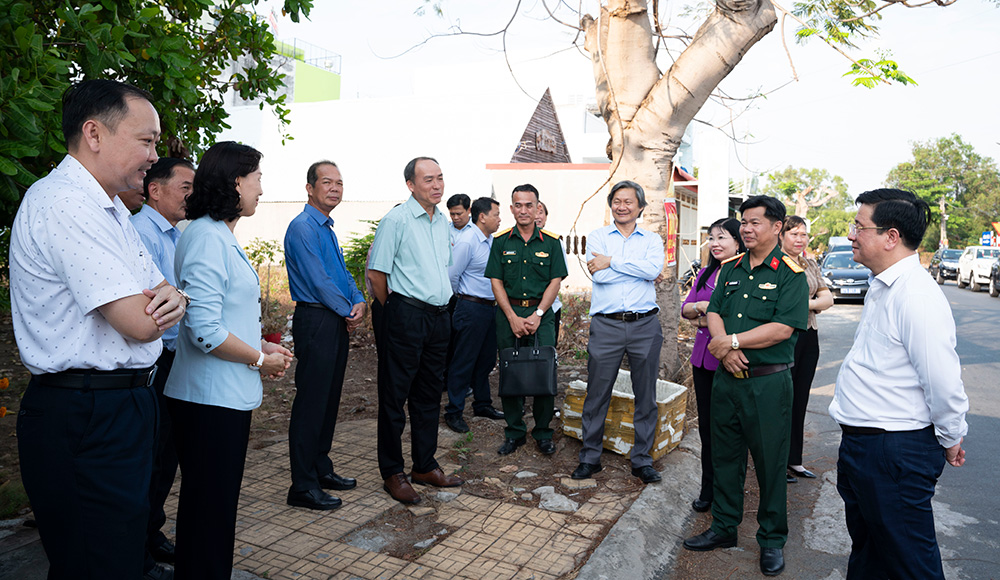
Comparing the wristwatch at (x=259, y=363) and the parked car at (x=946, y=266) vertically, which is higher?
the wristwatch at (x=259, y=363)

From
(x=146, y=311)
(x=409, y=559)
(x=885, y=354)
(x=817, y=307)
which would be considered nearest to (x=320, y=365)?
(x=409, y=559)

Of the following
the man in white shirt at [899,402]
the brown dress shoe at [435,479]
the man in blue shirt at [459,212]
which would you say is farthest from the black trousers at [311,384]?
the man in blue shirt at [459,212]

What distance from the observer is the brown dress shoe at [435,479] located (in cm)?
461

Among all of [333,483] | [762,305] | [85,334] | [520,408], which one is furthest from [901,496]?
[333,483]

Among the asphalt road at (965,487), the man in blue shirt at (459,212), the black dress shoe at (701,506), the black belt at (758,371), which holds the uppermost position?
the man in blue shirt at (459,212)

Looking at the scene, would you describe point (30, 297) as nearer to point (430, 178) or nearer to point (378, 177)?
point (430, 178)

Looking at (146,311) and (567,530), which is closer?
(146,311)

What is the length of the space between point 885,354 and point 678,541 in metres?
1.95

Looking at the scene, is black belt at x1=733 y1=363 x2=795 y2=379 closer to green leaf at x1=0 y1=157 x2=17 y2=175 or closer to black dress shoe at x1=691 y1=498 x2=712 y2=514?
black dress shoe at x1=691 y1=498 x2=712 y2=514

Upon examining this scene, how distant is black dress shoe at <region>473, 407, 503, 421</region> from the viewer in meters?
6.52

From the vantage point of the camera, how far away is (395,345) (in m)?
4.34

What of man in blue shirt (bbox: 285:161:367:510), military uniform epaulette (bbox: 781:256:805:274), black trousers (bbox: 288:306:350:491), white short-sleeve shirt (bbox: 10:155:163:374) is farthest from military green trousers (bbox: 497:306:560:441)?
white short-sleeve shirt (bbox: 10:155:163:374)

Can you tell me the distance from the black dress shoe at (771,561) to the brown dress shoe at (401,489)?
2121 mm

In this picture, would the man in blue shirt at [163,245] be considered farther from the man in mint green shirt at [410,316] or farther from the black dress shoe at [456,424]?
the black dress shoe at [456,424]
